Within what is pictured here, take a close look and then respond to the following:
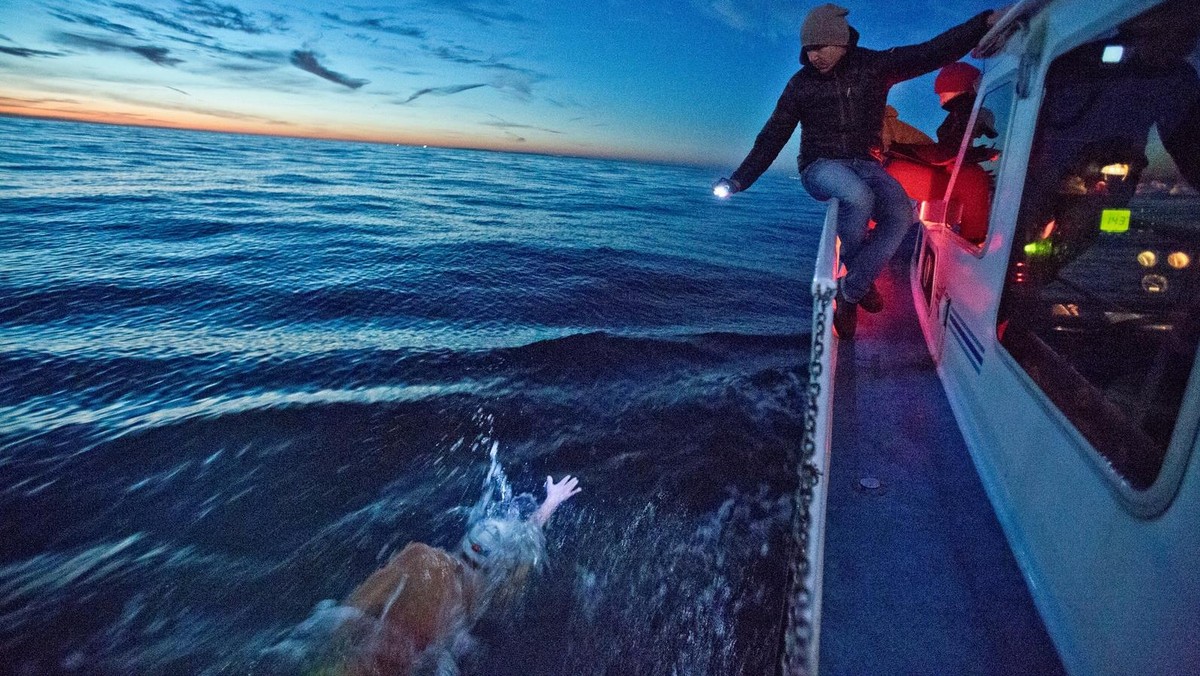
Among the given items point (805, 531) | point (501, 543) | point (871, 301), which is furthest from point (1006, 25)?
point (501, 543)

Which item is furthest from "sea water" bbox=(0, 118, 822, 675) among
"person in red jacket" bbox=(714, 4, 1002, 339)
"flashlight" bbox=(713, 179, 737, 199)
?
"flashlight" bbox=(713, 179, 737, 199)

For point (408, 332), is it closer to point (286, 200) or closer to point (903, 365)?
point (903, 365)

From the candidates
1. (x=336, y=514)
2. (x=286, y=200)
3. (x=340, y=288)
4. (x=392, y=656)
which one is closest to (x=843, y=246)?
(x=392, y=656)

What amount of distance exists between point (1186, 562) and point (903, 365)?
334 centimetres

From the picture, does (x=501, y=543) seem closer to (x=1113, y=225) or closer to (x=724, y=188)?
(x=724, y=188)

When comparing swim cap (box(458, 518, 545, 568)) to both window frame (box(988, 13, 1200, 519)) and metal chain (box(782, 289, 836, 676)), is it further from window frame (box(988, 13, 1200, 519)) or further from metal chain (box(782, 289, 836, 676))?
window frame (box(988, 13, 1200, 519))

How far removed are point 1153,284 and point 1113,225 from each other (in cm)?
80

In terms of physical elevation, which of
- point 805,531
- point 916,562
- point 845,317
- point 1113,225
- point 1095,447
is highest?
point 1113,225

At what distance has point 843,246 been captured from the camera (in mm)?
4027

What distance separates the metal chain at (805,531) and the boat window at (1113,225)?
91 cm

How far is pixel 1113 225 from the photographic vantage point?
9.25 feet

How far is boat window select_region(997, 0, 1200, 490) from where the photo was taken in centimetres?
193

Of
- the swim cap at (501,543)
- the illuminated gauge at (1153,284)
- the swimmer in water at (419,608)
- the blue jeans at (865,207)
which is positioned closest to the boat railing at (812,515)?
the blue jeans at (865,207)

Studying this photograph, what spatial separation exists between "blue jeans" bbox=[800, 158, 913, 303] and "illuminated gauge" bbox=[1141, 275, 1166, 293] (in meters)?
1.35
